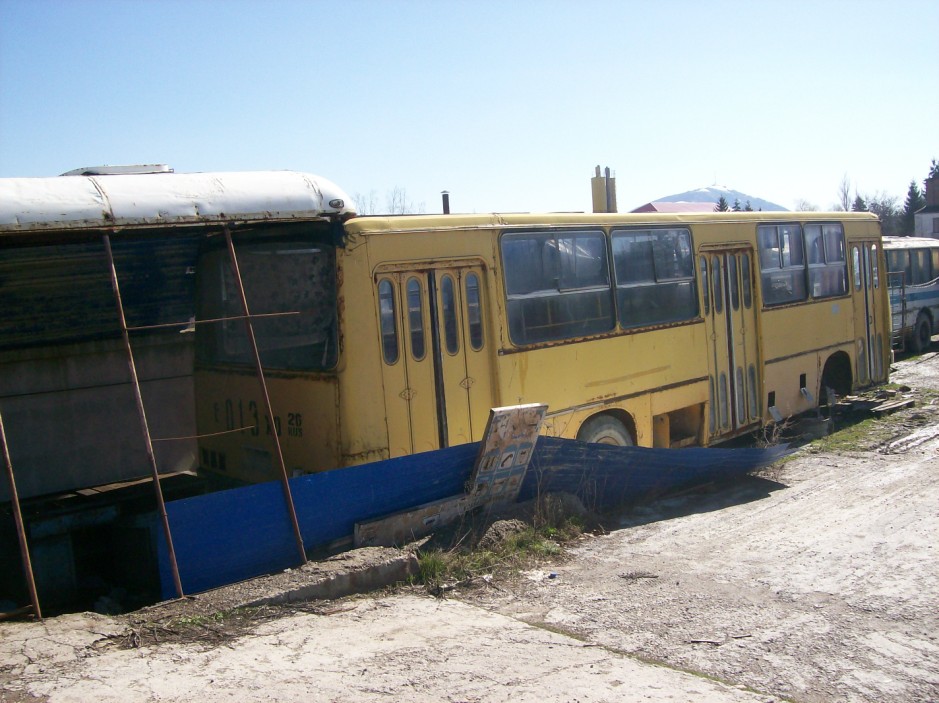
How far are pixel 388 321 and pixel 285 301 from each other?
862 millimetres

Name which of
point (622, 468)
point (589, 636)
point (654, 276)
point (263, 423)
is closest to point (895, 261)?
point (654, 276)

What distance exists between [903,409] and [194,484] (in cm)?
1005

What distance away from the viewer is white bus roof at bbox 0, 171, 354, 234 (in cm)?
509

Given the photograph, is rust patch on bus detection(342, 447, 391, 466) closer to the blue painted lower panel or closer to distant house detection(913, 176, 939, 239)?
the blue painted lower panel

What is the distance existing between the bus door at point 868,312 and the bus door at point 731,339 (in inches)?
124

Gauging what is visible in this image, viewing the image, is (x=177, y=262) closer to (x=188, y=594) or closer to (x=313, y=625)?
(x=188, y=594)

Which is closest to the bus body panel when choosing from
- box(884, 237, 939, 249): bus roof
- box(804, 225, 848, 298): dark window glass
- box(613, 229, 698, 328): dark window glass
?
box(613, 229, 698, 328): dark window glass

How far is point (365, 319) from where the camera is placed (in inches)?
259

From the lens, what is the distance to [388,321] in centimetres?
676

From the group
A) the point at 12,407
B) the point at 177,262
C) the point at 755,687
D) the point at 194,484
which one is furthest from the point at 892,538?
the point at 12,407

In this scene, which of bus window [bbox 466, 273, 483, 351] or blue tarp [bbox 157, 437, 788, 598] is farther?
bus window [bbox 466, 273, 483, 351]

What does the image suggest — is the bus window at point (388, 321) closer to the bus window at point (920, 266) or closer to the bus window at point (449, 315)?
the bus window at point (449, 315)

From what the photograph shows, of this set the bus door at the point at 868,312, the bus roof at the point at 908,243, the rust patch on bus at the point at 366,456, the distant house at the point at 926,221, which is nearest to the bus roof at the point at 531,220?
the rust patch on bus at the point at 366,456

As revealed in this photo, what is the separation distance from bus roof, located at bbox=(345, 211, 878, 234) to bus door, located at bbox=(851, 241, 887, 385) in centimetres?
204
